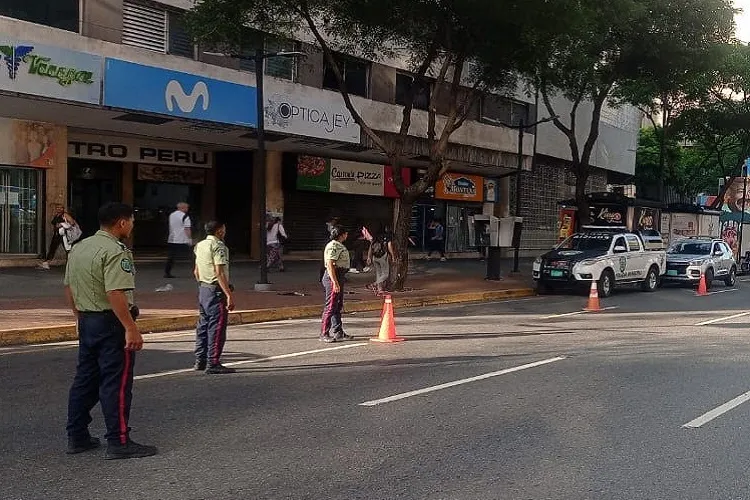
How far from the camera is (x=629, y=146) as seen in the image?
44.2m

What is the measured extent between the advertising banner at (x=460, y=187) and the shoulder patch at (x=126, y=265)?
25.9 m

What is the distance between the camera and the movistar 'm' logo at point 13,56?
51.3 ft

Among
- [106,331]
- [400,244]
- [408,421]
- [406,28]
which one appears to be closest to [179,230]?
[400,244]

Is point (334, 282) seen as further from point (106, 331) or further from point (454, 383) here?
point (106, 331)

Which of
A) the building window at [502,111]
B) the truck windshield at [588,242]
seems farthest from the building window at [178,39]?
the building window at [502,111]

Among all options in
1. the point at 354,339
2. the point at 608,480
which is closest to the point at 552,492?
the point at 608,480

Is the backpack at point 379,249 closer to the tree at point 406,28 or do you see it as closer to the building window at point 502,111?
the tree at point 406,28

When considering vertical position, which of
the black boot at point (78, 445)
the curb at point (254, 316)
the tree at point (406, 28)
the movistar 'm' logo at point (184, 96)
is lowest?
the curb at point (254, 316)

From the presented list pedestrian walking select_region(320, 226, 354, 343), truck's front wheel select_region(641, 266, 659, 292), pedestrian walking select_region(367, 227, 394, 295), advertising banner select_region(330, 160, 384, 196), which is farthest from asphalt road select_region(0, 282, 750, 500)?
advertising banner select_region(330, 160, 384, 196)

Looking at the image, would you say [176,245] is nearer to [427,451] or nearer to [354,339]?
[354,339]

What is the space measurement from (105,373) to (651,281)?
63.1ft

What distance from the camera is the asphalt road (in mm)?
5078

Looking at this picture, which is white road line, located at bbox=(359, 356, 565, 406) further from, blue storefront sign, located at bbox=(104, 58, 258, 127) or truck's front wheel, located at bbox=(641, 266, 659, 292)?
truck's front wheel, located at bbox=(641, 266, 659, 292)

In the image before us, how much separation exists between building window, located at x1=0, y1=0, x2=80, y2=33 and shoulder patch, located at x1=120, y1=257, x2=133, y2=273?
44.8 feet
